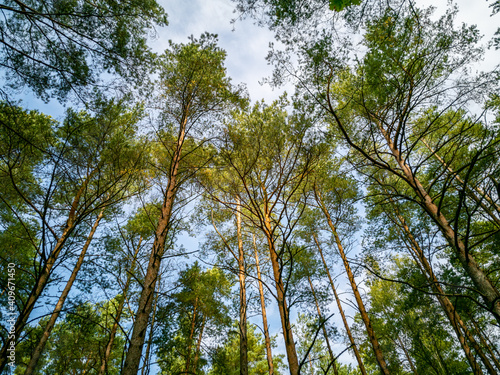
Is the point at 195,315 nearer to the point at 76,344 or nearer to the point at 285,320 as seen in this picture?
the point at 76,344

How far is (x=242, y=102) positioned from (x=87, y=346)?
36.3 feet

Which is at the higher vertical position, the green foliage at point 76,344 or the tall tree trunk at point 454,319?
the green foliage at point 76,344

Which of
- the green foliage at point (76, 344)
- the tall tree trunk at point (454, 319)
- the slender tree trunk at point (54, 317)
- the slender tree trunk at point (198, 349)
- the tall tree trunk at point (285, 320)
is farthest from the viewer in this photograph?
the slender tree trunk at point (198, 349)

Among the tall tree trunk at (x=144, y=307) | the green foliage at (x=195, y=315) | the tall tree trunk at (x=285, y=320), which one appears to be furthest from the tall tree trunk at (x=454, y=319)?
the green foliage at (x=195, y=315)

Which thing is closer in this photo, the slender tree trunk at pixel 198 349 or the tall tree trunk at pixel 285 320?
the tall tree trunk at pixel 285 320

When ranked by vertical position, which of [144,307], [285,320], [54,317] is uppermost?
[54,317]

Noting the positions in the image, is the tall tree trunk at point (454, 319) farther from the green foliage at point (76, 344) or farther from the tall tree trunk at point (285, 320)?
the green foliage at point (76, 344)

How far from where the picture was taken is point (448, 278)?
8.38 m

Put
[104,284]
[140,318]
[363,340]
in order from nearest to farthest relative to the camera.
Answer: [140,318] < [104,284] < [363,340]

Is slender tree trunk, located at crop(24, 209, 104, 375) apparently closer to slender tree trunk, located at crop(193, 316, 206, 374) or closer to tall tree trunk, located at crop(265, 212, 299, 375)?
tall tree trunk, located at crop(265, 212, 299, 375)

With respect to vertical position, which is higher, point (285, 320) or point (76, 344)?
point (76, 344)

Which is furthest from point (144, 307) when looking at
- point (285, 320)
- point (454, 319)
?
point (454, 319)

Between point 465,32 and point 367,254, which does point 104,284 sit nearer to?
point 367,254

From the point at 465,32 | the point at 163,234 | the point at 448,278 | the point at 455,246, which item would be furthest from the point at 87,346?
the point at 465,32
